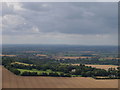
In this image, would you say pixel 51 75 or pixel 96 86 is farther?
pixel 51 75

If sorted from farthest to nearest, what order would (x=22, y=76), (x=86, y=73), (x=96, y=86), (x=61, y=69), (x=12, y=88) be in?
(x=61, y=69) → (x=86, y=73) → (x=22, y=76) → (x=96, y=86) → (x=12, y=88)

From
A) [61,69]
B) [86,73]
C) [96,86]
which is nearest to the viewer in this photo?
[96,86]

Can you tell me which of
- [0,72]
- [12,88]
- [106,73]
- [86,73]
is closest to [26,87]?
[12,88]

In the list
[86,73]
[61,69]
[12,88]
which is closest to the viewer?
[12,88]

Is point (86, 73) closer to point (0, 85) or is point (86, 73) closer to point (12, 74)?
point (12, 74)

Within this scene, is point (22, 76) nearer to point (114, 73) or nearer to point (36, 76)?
point (36, 76)

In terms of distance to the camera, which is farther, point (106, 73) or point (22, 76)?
point (106, 73)

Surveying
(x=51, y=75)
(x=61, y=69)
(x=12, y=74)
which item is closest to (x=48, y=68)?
(x=61, y=69)

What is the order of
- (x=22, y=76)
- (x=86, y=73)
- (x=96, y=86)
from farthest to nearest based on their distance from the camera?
1. (x=86, y=73)
2. (x=22, y=76)
3. (x=96, y=86)
